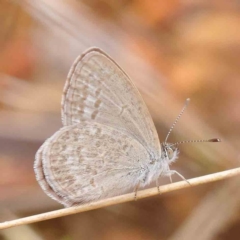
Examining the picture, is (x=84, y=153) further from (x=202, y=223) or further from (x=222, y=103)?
(x=222, y=103)

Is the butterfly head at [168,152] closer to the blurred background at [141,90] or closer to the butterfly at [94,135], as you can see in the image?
the butterfly at [94,135]

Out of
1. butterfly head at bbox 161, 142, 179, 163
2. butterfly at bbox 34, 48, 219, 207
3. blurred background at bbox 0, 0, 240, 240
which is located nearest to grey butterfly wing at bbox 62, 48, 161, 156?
butterfly at bbox 34, 48, 219, 207

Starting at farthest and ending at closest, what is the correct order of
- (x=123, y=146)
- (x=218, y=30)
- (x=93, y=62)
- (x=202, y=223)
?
(x=218, y=30) < (x=202, y=223) < (x=123, y=146) < (x=93, y=62)

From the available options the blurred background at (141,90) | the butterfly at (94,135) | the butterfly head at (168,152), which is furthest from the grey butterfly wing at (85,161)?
the blurred background at (141,90)

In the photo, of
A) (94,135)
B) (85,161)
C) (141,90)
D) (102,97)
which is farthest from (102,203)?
(141,90)

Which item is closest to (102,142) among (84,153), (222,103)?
(84,153)

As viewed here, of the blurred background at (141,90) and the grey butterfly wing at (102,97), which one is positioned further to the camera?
the blurred background at (141,90)
